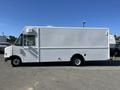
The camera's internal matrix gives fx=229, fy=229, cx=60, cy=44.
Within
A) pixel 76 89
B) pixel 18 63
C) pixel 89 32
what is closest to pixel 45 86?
pixel 76 89

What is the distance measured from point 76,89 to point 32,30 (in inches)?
340

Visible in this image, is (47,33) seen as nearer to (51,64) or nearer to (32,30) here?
(32,30)

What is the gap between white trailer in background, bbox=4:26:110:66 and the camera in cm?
1636

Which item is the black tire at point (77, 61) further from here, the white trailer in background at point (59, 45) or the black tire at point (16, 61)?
the black tire at point (16, 61)

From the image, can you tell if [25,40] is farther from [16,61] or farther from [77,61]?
[77,61]

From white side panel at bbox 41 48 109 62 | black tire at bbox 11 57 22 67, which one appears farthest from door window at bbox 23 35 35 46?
black tire at bbox 11 57 22 67

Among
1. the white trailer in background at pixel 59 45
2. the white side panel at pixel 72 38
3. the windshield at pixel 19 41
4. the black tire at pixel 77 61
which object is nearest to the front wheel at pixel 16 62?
the white trailer in background at pixel 59 45

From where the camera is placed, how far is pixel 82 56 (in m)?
16.9

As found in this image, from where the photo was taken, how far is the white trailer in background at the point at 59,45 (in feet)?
53.7

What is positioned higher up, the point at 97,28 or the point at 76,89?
the point at 97,28

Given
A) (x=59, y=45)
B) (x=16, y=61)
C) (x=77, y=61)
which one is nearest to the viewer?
(x=16, y=61)

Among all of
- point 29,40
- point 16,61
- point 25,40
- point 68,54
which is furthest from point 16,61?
point 68,54

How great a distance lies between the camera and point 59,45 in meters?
16.7

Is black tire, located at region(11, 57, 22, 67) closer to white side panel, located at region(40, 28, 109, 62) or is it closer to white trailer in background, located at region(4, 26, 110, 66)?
white trailer in background, located at region(4, 26, 110, 66)
